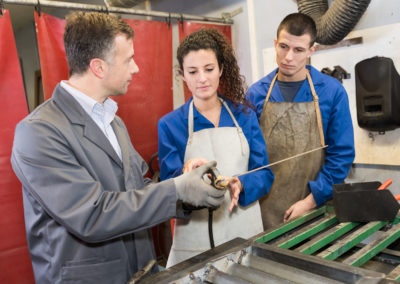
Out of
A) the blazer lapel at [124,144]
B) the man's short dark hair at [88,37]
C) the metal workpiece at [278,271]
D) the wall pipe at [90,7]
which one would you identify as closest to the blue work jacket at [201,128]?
the blazer lapel at [124,144]

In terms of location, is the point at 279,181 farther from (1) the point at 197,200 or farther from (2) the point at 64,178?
(2) the point at 64,178

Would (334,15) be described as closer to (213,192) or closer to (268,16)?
(268,16)

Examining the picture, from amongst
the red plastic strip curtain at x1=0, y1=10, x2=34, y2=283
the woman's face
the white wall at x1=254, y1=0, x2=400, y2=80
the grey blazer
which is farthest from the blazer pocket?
the white wall at x1=254, y1=0, x2=400, y2=80

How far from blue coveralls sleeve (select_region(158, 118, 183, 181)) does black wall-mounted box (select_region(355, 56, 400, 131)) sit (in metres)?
1.41

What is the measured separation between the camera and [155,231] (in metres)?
3.25

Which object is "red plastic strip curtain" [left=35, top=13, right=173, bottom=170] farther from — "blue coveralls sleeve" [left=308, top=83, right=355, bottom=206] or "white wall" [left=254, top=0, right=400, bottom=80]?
"blue coveralls sleeve" [left=308, top=83, right=355, bottom=206]

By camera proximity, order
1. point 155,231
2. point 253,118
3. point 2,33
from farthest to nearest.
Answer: point 155,231 < point 2,33 < point 253,118

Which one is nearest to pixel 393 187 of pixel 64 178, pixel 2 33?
pixel 64 178

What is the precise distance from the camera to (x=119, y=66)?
1.28 metres

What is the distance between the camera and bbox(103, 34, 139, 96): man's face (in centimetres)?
126

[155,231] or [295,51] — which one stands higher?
[295,51]

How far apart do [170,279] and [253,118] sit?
1006 mm

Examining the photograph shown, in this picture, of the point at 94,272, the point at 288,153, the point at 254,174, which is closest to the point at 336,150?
the point at 288,153

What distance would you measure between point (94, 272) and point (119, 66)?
29.3 inches
